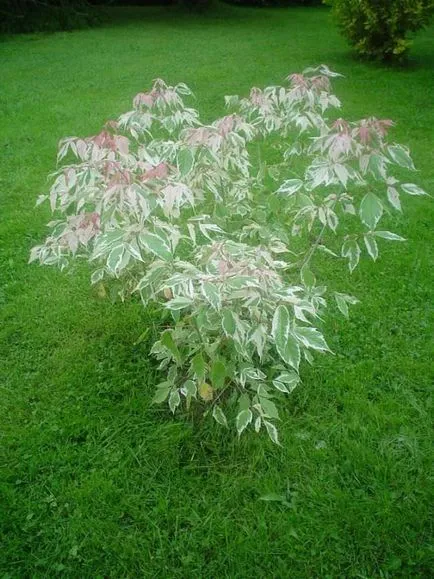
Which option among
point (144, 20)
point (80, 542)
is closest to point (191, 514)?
point (80, 542)

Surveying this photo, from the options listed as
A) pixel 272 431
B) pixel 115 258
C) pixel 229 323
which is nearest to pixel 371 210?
pixel 229 323

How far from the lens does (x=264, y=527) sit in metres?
1.92

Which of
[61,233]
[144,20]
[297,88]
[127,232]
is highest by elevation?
[297,88]

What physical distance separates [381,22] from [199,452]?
307 inches

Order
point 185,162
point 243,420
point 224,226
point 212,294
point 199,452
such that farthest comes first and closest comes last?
point 224,226
point 199,452
point 243,420
point 185,162
point 212,294

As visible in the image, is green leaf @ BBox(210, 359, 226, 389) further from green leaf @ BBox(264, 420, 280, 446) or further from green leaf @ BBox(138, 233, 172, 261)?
green leaf @ BBox(138, 233, 172, 261)

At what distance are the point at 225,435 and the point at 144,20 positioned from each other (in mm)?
14986

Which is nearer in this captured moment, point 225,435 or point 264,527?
point 264,527

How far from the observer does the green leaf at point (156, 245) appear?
153cm

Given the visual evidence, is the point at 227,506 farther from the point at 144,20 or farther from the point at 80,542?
the point at 144,20

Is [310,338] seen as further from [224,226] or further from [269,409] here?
[224,226]

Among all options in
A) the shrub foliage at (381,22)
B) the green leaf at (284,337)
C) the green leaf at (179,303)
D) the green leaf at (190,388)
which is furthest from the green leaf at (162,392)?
the shrub foliage at (381,22)

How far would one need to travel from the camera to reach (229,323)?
1.61 meters

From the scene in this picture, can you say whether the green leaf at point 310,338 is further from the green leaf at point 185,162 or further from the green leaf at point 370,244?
the green leaf at point 185,162
